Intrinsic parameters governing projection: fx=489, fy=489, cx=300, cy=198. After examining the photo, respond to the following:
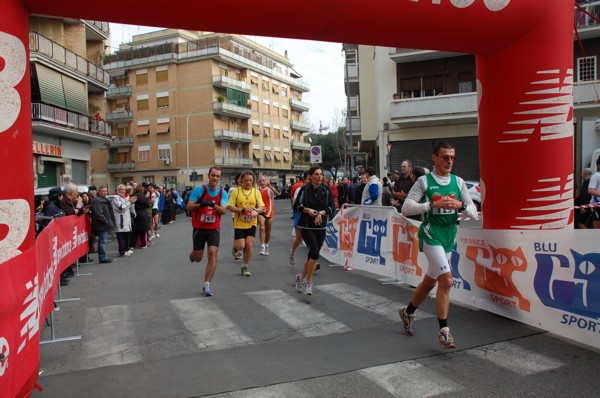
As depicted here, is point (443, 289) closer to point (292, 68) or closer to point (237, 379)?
point (237, 379)

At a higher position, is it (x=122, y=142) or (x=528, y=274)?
(x=122, y=142)

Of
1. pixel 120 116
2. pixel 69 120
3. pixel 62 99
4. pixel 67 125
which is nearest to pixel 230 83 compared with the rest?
pixel 120 116

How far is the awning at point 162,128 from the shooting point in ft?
200

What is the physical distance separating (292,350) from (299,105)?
78.7 meters

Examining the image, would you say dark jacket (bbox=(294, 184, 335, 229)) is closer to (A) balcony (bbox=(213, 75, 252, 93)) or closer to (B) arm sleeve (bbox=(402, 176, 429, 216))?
(B) arm sleeve (bbox=(402, 176, 429, 216))

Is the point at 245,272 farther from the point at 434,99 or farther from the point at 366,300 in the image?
the point at 434,99

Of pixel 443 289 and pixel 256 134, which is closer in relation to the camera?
pixel 443 289

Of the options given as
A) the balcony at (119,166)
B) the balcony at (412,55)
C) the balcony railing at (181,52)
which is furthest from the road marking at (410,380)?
the balcony at (119,166)

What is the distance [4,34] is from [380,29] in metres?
3.49

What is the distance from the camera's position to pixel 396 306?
250 inches

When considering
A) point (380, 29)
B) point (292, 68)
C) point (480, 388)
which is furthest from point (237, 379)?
point (292, 68)

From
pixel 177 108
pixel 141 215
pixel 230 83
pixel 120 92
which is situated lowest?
pixel 141 215

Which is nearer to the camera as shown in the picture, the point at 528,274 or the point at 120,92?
the point at 528,274

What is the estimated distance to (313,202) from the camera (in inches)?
291
